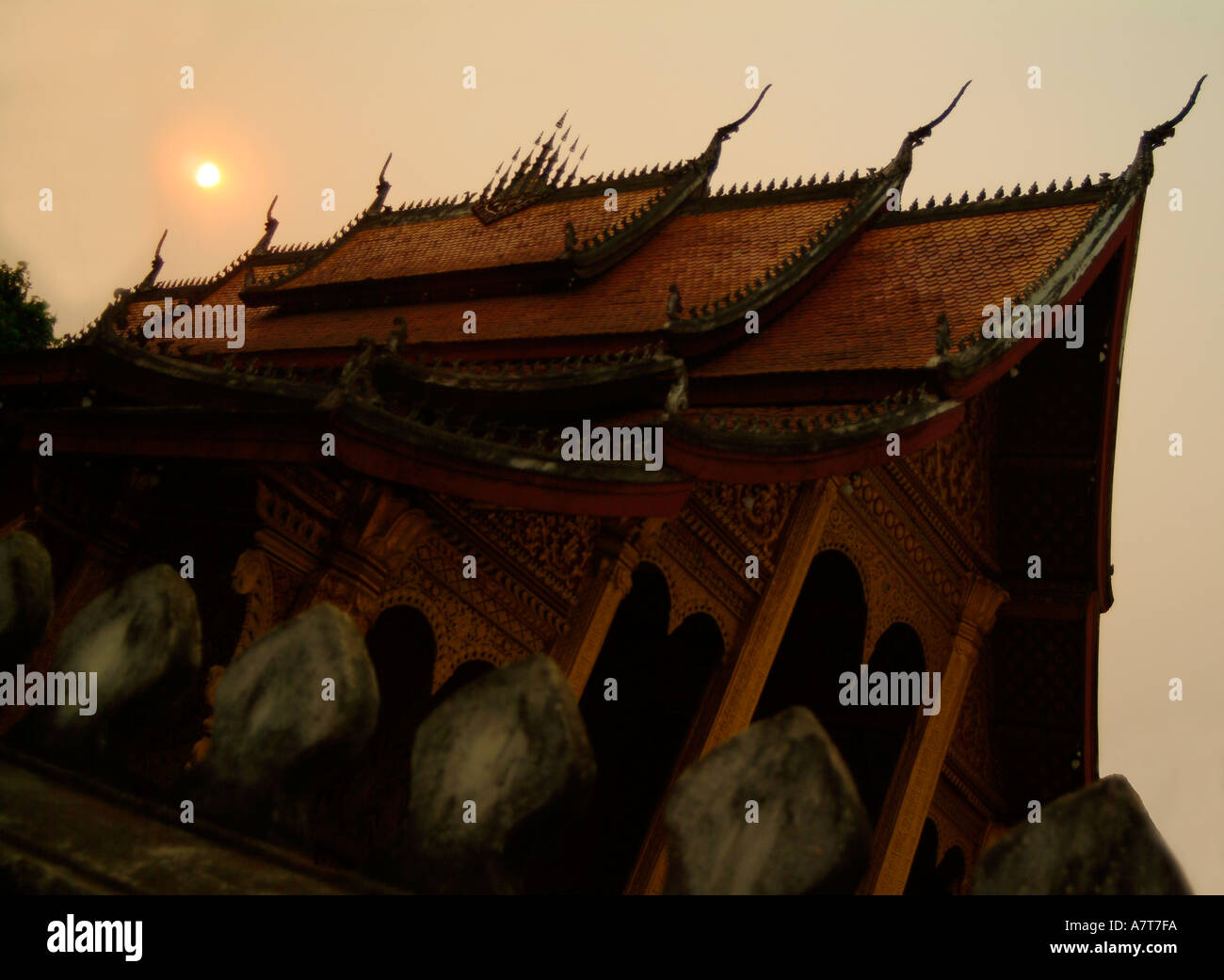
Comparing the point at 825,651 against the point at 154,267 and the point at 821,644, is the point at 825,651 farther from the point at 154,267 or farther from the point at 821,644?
the point at 154,267

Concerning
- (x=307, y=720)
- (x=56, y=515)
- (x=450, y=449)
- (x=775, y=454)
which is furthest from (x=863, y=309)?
(x=307, y=720)

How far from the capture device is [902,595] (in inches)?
319

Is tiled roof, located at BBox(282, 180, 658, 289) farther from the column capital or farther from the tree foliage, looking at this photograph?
the tree foliage

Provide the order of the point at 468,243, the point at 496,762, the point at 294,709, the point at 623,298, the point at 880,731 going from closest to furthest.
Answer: the point at 496,762 → the point at 294,709 → the point at 880,731 → the point at 623,298 → the point at 468,243

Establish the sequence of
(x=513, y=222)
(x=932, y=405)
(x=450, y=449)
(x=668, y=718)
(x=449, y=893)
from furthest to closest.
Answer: (x=513, y=222), (x=668, y=718), (x=932, y=405), (x=450, y=449), (x=449, y=893)

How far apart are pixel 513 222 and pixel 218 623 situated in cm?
733

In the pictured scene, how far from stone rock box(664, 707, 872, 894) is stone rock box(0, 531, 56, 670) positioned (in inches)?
60.8

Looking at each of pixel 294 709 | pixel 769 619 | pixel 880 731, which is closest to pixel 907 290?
pixel 769 619

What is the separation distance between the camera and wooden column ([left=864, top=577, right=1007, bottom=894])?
7746 mm

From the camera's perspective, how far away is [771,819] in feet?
5.44

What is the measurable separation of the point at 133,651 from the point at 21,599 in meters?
0.38

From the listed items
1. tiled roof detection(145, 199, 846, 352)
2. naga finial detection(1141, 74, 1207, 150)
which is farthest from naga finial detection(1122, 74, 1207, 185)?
tiled roof detection(145, 199, 846, 352)
